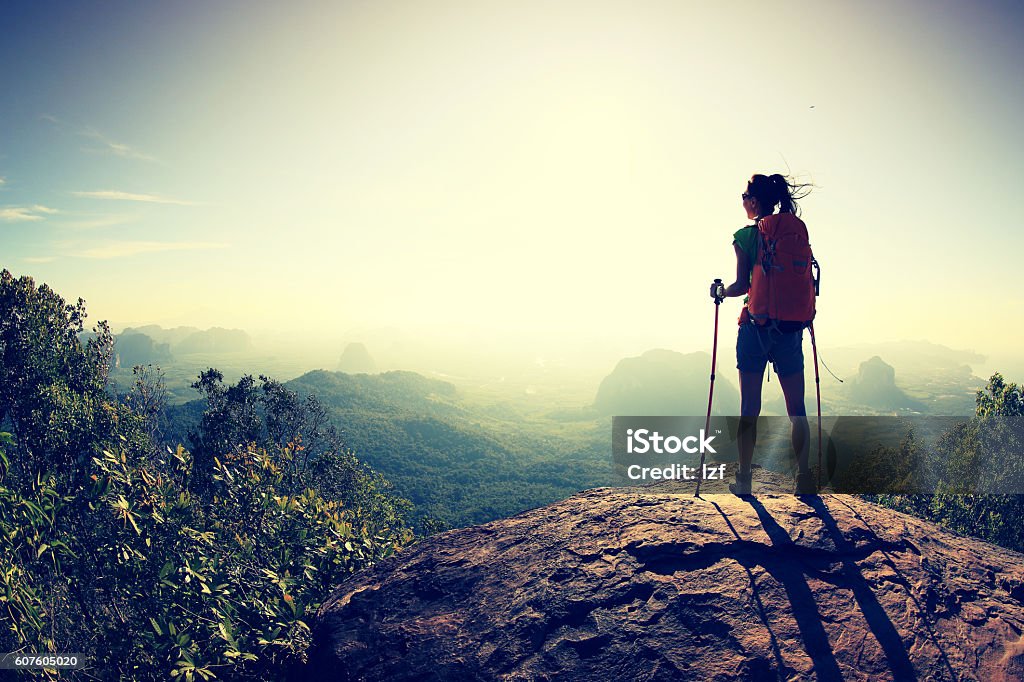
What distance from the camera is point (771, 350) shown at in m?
6.77

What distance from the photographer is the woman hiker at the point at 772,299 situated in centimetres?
643

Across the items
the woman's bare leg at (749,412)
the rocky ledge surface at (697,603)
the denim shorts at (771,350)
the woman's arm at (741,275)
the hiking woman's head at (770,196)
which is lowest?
the rocky ledge surface at (697,603)

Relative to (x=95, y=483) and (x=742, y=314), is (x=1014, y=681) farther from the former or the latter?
(x=95, y=483)

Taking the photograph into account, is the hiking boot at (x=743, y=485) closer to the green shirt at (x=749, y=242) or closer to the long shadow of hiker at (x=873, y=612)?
the long shadow of hiker at (x=873, y=612)

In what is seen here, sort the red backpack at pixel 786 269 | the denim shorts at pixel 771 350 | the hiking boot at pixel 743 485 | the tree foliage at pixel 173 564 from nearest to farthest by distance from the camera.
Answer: the red backpack at pixel 786 269 → the denim shorts at pixel 771 350 → the tree foliage at pixel 173 564 → the hiking boot at pixel 743 485

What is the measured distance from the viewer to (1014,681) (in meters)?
4.46

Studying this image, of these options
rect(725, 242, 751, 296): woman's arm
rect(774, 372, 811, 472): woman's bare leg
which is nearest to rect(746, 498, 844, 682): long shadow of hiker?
rect(774, 372, 811, 472): woman's bare leg

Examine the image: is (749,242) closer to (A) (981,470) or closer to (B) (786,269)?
(B) (786,269)

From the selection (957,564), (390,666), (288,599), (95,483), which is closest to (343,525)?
(288,599)

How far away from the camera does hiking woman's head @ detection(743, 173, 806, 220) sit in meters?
6.69

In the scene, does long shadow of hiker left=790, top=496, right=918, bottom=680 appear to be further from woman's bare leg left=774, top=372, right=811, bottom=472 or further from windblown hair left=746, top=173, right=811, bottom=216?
windblown hair left=746, top=173, right=811, bottom=216

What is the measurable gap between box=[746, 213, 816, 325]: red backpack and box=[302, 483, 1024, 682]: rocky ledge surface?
8.50 feet

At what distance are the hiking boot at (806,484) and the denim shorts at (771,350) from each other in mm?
1572

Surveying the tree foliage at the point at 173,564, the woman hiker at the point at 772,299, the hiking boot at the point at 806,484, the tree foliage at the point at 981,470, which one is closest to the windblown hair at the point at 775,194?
the woman hiker at the point at 772,299
